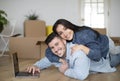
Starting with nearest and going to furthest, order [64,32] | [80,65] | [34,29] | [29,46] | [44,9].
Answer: [80,65]
[64,32]
[29,46]
[34,29]
[44,9]

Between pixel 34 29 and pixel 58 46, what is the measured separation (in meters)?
2.54

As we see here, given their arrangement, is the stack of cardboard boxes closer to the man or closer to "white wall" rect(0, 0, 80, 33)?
the man

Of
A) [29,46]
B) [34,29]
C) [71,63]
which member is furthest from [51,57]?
[34,29]

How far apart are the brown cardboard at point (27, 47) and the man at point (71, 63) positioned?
93 cm

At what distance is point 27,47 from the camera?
12.8ft

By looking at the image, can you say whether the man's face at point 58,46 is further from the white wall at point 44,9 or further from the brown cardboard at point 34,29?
the white wall at point 44,9

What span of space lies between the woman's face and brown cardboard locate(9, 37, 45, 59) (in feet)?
3.91

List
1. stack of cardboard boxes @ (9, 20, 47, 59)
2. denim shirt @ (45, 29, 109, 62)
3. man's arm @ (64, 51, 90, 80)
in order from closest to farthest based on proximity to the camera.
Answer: man's arm @ (64, 51, 90, 80), denim shirt @ (45, 29, 109, 62), stack of cardboard boxes @ (9, 20, 47, 59)

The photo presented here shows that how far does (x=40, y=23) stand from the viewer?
5.31m

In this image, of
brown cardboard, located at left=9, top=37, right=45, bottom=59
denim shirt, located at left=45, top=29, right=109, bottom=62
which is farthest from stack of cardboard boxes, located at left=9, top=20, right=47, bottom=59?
denim shirt, located at left=45, top=29, right=109, bottom=62

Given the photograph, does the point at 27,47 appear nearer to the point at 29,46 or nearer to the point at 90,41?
the point at 29,46

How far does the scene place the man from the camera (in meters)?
2.44

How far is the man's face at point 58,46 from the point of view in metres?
2.65

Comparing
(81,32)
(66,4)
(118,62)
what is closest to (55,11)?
(66,4)
